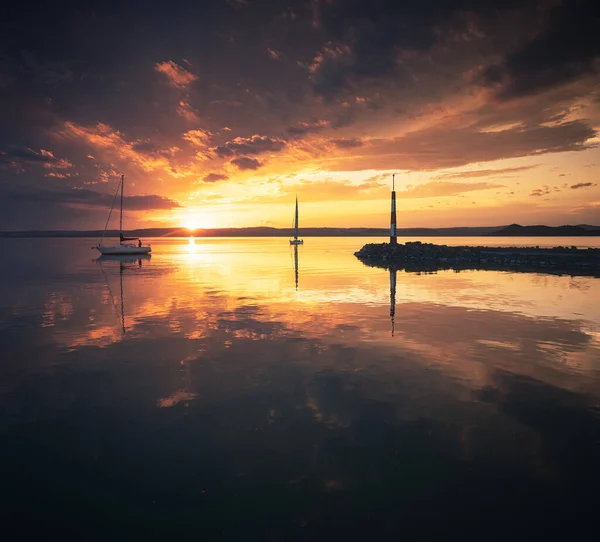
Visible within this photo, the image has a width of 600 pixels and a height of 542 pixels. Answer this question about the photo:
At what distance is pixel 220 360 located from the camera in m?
13.3

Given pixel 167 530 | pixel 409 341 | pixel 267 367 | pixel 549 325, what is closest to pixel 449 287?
pixel 549 325

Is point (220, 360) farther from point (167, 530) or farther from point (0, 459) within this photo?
point (167, 530)

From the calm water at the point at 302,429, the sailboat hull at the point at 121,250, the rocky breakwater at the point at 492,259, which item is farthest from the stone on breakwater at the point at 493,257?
the sailboat hull at the point at 121,250

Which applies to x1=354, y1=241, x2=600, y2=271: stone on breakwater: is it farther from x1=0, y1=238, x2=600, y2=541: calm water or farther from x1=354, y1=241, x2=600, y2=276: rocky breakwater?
x1=0, y1=238, x2=600, y2=541: calm water

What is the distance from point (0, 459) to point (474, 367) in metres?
12.6

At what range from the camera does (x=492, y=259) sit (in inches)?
2322

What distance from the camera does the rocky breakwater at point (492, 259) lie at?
48250mm

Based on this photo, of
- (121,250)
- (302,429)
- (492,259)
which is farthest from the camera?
(121,250)

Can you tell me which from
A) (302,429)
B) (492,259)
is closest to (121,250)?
(492,259)

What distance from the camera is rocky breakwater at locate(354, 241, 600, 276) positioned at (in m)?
48.2

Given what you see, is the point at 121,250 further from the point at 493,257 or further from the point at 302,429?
the point at 302,429

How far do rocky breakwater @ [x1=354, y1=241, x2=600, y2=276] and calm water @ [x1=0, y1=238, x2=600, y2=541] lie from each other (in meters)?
32.7

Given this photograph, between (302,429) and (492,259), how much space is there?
59.2m

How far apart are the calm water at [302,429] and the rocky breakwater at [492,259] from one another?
3271cm
